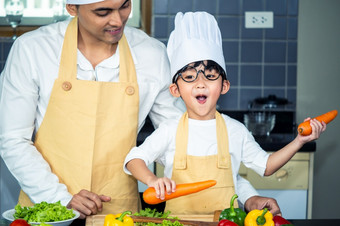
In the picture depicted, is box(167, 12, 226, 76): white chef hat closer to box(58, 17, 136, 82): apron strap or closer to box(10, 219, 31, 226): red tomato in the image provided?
box(58, 17, 136, 82): apron strap

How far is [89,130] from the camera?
72.4 inches

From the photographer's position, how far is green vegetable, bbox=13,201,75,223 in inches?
56.3

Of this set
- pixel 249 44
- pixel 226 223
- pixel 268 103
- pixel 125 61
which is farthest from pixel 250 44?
pixel 226 223

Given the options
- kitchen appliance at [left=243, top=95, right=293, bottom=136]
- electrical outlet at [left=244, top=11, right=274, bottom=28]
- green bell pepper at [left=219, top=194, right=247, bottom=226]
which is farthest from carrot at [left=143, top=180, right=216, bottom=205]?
electrical outlet at [left=244, top=11, right=274, bottom=28]

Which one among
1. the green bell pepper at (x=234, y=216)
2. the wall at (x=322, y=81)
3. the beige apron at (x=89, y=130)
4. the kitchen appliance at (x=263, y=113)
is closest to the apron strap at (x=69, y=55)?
the beige apron at (x=89, y=130)

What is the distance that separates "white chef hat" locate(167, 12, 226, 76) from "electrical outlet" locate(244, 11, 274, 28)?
1.56 meters

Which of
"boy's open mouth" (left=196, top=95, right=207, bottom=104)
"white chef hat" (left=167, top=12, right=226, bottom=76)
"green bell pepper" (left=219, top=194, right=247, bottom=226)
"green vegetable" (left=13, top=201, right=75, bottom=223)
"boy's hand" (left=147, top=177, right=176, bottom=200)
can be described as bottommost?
"green bell pepper" (left=219, top=194, right=247, bottom=226)

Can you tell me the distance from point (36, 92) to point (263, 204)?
0.83 metres

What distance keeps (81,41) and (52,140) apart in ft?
1.17

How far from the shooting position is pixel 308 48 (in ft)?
11.0

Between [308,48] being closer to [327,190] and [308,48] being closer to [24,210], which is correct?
[327,190]

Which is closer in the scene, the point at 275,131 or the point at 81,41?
the point at 81,41

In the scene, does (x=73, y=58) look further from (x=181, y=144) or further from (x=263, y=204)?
(x=263, y=204)

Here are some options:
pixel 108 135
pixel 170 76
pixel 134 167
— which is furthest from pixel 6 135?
pixel 170 76
